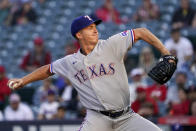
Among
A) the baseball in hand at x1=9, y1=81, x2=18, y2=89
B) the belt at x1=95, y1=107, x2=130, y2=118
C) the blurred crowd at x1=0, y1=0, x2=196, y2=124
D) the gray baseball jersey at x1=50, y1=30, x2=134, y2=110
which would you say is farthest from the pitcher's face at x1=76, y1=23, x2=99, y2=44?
the blurred crowd at x1=0, y1=0, x2=196, y2=124

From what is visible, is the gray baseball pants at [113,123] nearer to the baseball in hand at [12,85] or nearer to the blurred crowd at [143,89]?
the baseball in hand at [12,85]

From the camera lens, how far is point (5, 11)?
15.0 m

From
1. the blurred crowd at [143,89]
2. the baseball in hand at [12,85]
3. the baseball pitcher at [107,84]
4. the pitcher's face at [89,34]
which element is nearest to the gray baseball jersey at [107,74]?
the baseball pitcher at [107,84]

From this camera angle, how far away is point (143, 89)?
8.76 m

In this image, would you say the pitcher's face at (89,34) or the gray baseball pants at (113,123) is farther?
the pitcher's face at (89,34)

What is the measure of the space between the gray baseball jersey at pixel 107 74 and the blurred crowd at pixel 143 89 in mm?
2841

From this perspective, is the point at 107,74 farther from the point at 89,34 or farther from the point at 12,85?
the point at 12,85

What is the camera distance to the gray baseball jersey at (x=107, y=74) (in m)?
5.48

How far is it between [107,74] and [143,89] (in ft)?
11.0

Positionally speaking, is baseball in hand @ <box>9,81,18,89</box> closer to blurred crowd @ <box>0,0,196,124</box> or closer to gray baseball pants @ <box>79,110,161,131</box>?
gray baseball pants @ <box>79,110,161,131</box>

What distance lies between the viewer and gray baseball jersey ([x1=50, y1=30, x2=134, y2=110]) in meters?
5.48

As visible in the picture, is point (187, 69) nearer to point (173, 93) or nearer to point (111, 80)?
point (173, 93)

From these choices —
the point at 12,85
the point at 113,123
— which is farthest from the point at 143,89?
the point at 12,85

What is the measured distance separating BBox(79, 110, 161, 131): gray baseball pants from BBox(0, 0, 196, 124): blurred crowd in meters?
2.75
